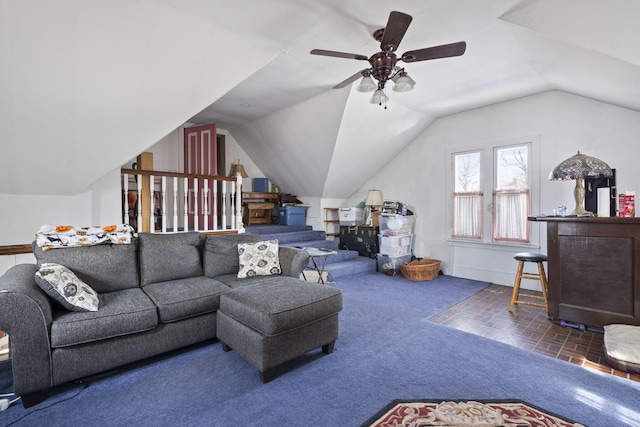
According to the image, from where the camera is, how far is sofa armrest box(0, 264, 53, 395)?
5.82 feet

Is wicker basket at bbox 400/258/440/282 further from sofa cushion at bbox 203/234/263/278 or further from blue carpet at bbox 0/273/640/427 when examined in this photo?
sofa cushion at bbox 203/234/263/278

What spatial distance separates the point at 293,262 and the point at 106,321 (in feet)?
5.41

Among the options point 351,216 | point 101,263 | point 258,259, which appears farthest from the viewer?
point 351,216

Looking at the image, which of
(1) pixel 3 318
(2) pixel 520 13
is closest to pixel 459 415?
(1) pixel 3 318

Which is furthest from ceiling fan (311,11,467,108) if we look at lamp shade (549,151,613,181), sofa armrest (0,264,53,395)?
sofa armrest (0,264,53,395)

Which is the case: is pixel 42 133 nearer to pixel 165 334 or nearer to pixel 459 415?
pixel 165 334

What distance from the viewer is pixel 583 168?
9.82 ft

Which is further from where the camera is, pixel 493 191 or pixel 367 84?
pixel 493 191

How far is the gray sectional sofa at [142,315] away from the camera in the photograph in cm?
185

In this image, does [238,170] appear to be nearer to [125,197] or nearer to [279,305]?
[125,197]

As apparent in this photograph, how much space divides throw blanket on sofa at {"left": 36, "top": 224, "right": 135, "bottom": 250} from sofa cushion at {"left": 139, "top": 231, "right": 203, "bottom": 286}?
0.17 meters

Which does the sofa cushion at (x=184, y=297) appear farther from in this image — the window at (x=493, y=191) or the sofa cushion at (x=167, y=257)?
the window at (x=493, y=191)

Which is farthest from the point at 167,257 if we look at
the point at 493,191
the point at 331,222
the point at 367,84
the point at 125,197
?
the point at 493,191

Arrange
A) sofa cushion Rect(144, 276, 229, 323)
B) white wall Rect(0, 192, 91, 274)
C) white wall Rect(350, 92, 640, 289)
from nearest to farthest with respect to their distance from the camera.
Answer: sofa cushion Rect(144, 276, 229, 323) → white wall Rect(0, 192, 91, 274) → white wall Rect(350, 92, 640, 289)
